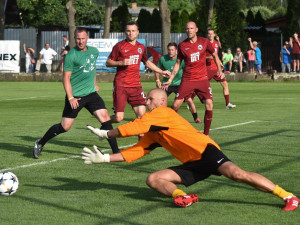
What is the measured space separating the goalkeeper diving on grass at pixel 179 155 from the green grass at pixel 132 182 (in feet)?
0.63

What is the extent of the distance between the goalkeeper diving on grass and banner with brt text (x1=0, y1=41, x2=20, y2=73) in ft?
107

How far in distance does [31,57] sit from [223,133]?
30909mm

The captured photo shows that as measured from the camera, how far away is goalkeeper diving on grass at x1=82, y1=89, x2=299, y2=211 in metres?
7.44

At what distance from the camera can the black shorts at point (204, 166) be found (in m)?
7.55

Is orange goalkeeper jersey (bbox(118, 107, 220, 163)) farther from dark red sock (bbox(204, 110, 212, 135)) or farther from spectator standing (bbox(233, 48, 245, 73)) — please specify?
spectator standing (bbox(233, 48, 245, 73))

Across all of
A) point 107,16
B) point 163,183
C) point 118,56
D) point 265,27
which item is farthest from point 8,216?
point 265,27

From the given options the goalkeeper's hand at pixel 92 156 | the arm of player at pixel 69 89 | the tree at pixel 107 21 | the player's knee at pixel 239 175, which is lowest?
the player's knee at pixel 239 175

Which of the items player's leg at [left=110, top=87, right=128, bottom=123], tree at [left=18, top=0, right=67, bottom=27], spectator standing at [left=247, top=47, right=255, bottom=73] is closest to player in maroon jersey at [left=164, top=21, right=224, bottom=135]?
player's leg at [left=110, top=87, right=128, bottom=123]

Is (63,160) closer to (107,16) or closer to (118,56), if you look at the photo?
(118,56)

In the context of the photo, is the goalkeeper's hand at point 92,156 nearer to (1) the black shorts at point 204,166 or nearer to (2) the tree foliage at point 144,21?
(1) the black shorts at point 204,166

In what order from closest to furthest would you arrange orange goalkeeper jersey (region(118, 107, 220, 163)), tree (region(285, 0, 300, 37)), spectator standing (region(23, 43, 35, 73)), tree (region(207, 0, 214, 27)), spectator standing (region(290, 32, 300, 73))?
orange goalkeeper jersey (region(118, 107, 220, 163)) → spectator standing (region(290, 32, 300, 73)) → spectator standing (region(23, 43, 35, 73)) → tree (region(207, 0, 214, 27)) → tree (region(285, 0, 300, 37))

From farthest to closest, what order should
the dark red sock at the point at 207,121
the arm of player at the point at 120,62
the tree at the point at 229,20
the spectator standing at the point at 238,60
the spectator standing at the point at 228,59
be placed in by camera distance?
the tree at the point at 229,20
the spectator standing at the point at 238,60
the spectator standing at the point at 228,59
the dark red sock at the point at 207,121
the arm of player at the point at 120,62

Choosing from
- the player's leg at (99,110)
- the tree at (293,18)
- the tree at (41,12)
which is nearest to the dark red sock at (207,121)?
the player's leg at (99,110)

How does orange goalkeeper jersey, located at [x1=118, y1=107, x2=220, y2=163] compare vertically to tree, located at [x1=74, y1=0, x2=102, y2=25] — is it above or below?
below
